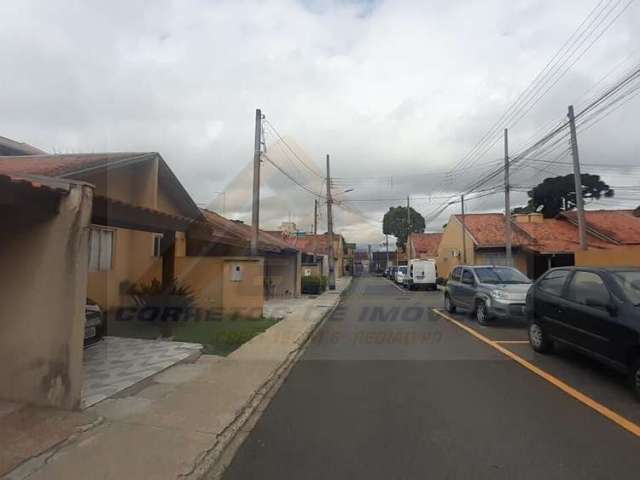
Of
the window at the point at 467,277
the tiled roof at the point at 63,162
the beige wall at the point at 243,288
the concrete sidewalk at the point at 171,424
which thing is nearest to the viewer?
the concrete sidewalk at the point at 171,424

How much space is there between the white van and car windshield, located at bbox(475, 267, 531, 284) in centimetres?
A: 2083

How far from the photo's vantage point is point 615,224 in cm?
3450

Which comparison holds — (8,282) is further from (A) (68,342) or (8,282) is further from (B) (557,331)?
(B) (557,331)

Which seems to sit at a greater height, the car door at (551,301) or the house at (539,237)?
the house at (539,237)

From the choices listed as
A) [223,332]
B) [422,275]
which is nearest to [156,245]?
[223,332]

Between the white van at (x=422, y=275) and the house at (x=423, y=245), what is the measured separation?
76.8 ft

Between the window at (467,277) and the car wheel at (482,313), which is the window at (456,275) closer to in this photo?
the window at (467,277)

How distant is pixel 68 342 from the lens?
204 inches

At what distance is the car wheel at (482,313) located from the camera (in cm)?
1281

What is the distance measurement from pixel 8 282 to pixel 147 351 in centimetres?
367

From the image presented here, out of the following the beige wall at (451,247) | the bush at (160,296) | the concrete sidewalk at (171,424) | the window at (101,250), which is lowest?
the concrete sidewalk at (171,424)

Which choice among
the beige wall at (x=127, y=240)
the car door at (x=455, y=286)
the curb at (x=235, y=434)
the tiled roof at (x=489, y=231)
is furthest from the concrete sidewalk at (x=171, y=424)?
the tiled roof at (x=489, y=231)

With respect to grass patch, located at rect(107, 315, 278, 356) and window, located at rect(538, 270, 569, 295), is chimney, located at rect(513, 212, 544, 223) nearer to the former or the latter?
grass patch, located at rect(107, 315, 278, 356)

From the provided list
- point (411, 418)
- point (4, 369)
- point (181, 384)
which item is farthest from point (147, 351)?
point (411, 418)
